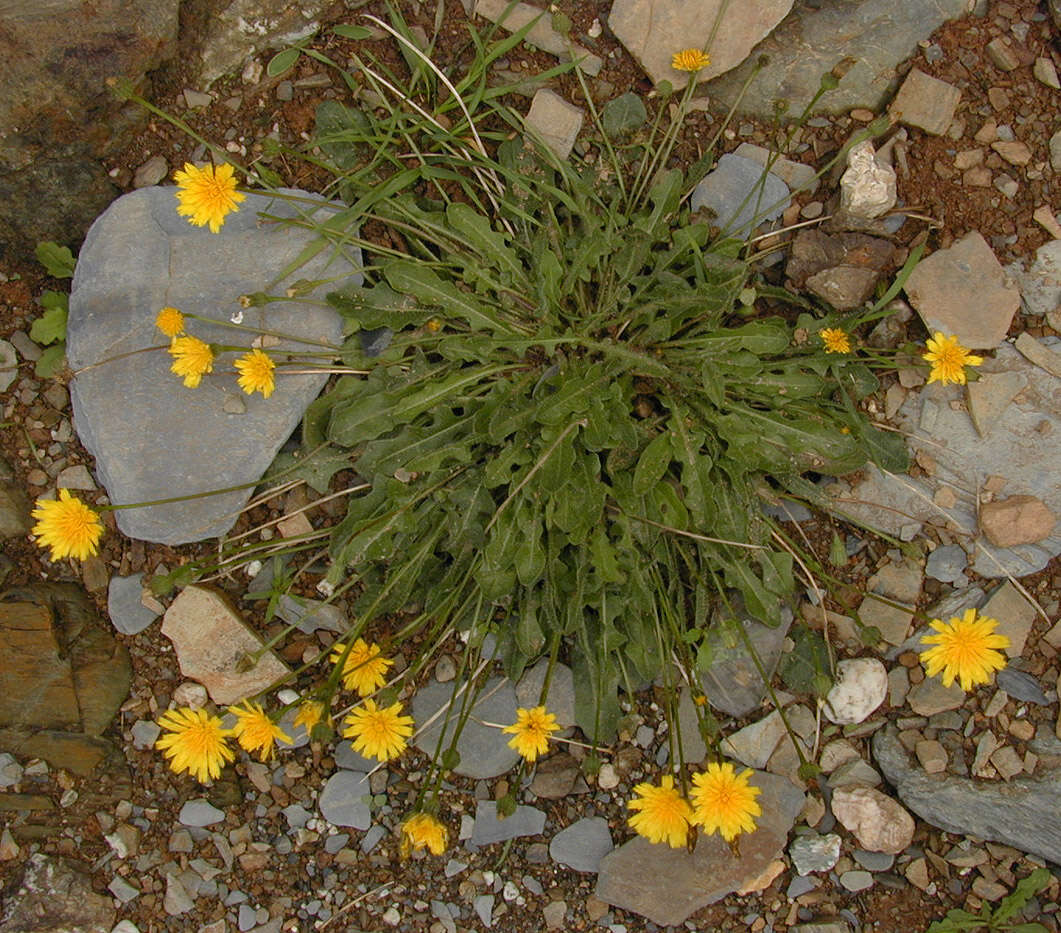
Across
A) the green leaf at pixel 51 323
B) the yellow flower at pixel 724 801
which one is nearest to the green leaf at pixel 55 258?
the green leaf at pixel 51 323

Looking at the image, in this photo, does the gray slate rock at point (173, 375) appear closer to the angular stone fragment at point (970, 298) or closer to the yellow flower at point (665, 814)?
the yellow flower at point (665, 814)

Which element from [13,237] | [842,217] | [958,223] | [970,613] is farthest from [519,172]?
[970,613]

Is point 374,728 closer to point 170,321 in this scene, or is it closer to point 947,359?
point 170,321

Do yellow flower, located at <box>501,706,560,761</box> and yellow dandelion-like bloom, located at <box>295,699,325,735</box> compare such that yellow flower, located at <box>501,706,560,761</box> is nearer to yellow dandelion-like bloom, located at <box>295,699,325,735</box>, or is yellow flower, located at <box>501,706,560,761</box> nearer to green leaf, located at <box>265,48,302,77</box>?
yellow dandelion-like bloom, located at <box>295,699,325,735</box>


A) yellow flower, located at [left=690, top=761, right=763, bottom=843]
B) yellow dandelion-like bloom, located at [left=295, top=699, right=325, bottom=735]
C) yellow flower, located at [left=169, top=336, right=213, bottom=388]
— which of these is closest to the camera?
yellow flower, located at [left=690, top=761, right=763, bottom=843]

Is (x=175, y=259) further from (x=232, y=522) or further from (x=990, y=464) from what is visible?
(x=990, y=464)

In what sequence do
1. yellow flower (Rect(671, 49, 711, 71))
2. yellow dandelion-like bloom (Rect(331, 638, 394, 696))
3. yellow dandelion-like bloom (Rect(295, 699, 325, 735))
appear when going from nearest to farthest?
1. yellow dandelion-like bloom (Rect(295, 699, 325, 735))
2. yellow dandelion-like bloom (Rect(331, 638, 394, 696))
3. yellow flower (Rect(671, 49, 711, 71))

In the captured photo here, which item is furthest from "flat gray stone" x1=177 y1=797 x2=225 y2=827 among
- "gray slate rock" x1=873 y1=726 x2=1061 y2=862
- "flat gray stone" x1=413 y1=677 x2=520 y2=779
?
"gray slate rock" x1=873 y1=726 x2=1061 y2=862

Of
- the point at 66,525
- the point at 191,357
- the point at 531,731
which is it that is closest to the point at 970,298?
the point at 531,731
